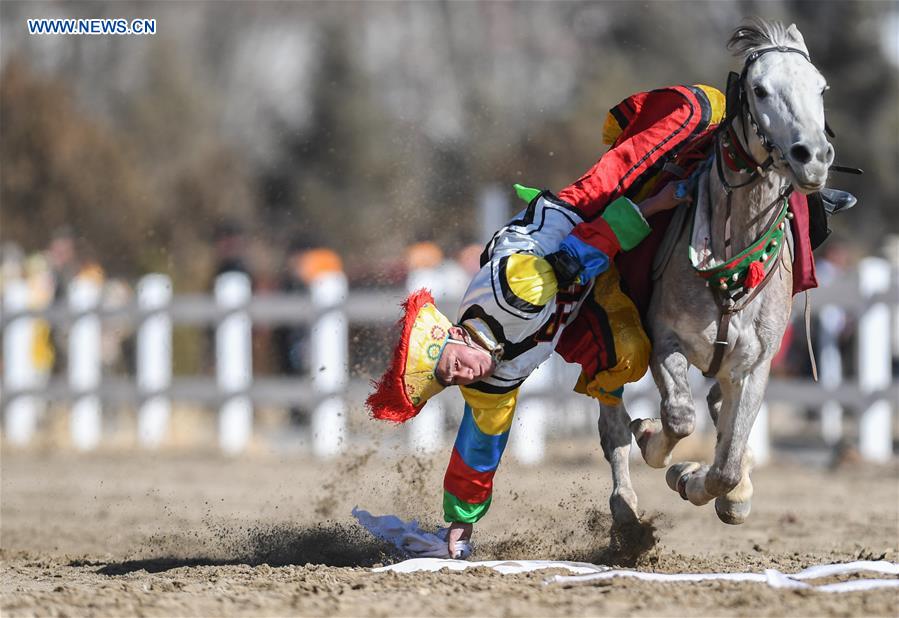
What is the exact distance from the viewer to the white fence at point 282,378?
1116 centimetres

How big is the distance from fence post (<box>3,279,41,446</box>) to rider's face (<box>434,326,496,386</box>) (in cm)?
966

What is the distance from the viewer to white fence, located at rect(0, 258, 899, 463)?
11.2 meters

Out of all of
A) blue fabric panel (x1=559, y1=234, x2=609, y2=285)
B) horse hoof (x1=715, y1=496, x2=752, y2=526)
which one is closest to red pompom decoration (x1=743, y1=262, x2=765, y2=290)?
blue fabric panel (x1=559, y1=234, x2=609, y2=285)

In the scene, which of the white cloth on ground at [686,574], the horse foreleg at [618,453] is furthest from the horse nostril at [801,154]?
the horse foreleg at [618,453]

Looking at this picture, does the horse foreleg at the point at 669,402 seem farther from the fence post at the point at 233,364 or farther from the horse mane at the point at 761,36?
the fence post at the point at 233,364

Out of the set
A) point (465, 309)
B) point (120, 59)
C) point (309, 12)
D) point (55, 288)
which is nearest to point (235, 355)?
point (55, 288)

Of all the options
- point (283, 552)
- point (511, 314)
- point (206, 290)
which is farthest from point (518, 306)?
point (206, 290)

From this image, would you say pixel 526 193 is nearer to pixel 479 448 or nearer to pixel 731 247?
pixel 731 247

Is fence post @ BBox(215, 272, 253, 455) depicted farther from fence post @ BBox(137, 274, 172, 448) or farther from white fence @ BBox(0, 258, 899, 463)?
fence post @ BBox(137, 274, 172, 448)

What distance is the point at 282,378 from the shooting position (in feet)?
44.9

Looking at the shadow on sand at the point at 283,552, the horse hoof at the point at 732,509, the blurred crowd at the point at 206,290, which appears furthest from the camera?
the blurred crowd at the point at 206,290

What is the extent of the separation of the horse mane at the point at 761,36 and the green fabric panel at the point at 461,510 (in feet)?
6.84

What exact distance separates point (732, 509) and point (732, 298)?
90cm

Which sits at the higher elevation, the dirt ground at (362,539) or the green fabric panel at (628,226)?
the green fabric panel at (628,226)
